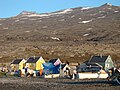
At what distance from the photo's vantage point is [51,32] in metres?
188

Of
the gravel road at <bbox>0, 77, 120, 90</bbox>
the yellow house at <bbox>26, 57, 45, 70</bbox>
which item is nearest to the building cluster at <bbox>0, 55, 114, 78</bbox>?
the yellow house at <bbox>26, 57, 45, 70</bbox>

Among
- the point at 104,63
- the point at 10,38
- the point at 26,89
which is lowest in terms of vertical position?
the point at 26,89

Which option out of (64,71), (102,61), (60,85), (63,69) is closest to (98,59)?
(102,61)

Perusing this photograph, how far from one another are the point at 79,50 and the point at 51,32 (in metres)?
73.1

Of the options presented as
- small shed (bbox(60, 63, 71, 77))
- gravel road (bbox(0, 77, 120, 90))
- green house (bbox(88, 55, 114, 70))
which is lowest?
gravel road (bbox(0, 77, 120, 90))

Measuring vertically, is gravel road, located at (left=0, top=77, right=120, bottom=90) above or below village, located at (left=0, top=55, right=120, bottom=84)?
below

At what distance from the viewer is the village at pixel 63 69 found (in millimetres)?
48638

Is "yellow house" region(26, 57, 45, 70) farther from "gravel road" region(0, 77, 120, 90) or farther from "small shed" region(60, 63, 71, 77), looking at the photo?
"gravel road" region(0, 77, 120, 90)

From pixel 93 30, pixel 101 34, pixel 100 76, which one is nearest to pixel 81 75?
pixel 100 76

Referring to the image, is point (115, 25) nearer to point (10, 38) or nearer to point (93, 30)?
point (93, 30)

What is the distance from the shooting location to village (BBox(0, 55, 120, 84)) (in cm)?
4864

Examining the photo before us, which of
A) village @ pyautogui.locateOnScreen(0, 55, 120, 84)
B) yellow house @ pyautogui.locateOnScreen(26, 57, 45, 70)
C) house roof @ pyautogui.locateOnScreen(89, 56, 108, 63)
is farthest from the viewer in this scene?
yellow house @ pyautogui.locateOnScreen(26, 57, 45, 70)

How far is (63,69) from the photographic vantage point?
5578 cm

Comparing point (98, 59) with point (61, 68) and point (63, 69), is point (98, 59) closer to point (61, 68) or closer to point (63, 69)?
point (61, 68)
